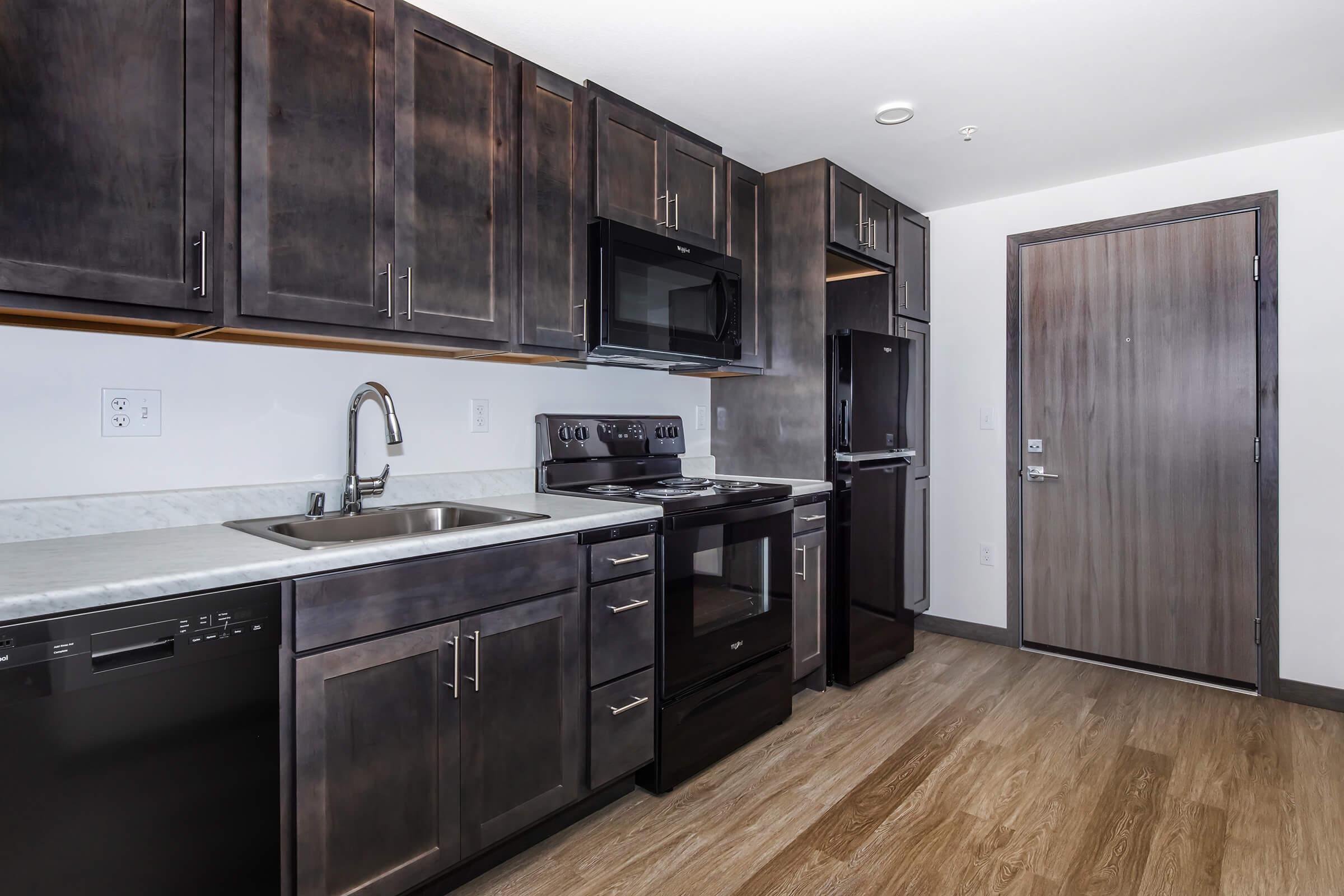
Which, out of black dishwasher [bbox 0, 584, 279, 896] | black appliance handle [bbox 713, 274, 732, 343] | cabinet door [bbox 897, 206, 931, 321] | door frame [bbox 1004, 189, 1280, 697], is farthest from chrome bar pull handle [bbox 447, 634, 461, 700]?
door frame [bbox 1004, 189, 1280, 697]

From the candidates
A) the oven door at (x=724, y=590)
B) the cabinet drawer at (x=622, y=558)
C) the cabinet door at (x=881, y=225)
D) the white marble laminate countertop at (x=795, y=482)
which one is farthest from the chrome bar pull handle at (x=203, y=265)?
the cabinet door at (x=881, y=225)

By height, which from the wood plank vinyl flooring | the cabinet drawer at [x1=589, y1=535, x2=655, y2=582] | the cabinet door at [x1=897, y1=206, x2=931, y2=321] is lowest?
the wood plank vinyl flooring

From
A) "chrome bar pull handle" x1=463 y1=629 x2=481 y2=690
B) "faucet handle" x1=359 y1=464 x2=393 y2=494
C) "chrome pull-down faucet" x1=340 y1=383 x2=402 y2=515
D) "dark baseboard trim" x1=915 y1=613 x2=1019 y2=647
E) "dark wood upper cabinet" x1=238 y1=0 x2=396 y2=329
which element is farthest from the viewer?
"dark baseboard trim" x1=915 y1=613 x2=1019 y2=647

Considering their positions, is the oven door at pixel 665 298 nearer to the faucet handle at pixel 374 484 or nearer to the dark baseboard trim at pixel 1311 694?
the faucet handle at pixel 374 484

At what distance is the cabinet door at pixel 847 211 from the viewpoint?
3.07 meters

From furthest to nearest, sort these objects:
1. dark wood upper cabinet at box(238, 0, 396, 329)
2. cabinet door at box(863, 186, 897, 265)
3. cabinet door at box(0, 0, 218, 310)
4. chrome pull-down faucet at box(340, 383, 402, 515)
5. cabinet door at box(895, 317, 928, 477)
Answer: cabinet door at box(895, 317, 928, 477), cabinet door at box(863, 186, 897, 265), chrome pull-down faucet at box(340, 383, 402, 515), dark wood upper cabinet at box(238, 0, 396, 329), cabinet door at box(0, 0, 218, 310)

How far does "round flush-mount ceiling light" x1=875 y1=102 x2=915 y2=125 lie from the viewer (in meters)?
2.57

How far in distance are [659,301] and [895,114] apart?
3.76ft

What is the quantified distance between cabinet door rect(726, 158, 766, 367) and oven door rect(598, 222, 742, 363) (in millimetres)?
118

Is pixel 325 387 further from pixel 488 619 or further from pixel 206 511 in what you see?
pixel 488 619

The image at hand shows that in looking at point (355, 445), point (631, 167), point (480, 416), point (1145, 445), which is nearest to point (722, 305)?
point (631, 167)

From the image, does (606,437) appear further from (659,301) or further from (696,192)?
(696,192)

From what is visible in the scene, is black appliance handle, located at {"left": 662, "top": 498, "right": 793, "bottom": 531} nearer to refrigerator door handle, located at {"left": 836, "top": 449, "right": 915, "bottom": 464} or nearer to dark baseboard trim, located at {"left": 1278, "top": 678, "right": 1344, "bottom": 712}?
refrigerator door handle, located at {"left": 836, "top": 449, "right": 915, "bottom": 464}

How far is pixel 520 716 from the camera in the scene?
5.90 ft
